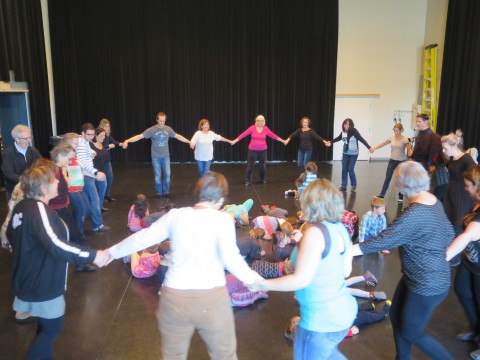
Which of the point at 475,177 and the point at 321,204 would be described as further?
the point at 475,177

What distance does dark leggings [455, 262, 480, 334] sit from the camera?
293cm

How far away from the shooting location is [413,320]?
95.0 inches

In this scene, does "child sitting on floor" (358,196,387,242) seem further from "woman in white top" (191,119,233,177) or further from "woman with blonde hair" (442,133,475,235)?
"woman in white top" (191,119,233,177)

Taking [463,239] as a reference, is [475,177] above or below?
above

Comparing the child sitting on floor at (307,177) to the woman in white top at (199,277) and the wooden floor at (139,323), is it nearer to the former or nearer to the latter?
the wooden floor at (139,323)

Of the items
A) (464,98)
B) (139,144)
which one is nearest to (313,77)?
(464,98)

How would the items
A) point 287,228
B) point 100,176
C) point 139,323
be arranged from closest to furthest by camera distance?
point 139,323, point 287,228, point 100,176

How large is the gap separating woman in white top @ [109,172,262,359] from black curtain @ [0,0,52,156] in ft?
26.8

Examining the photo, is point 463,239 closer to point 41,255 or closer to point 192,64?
point 41,255

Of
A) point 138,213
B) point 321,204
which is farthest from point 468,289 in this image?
point 138,213

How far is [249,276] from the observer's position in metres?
2.04

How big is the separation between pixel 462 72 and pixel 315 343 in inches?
419

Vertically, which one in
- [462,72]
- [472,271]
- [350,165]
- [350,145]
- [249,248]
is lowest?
[249,248]

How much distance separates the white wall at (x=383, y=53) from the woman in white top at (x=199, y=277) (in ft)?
37.0
